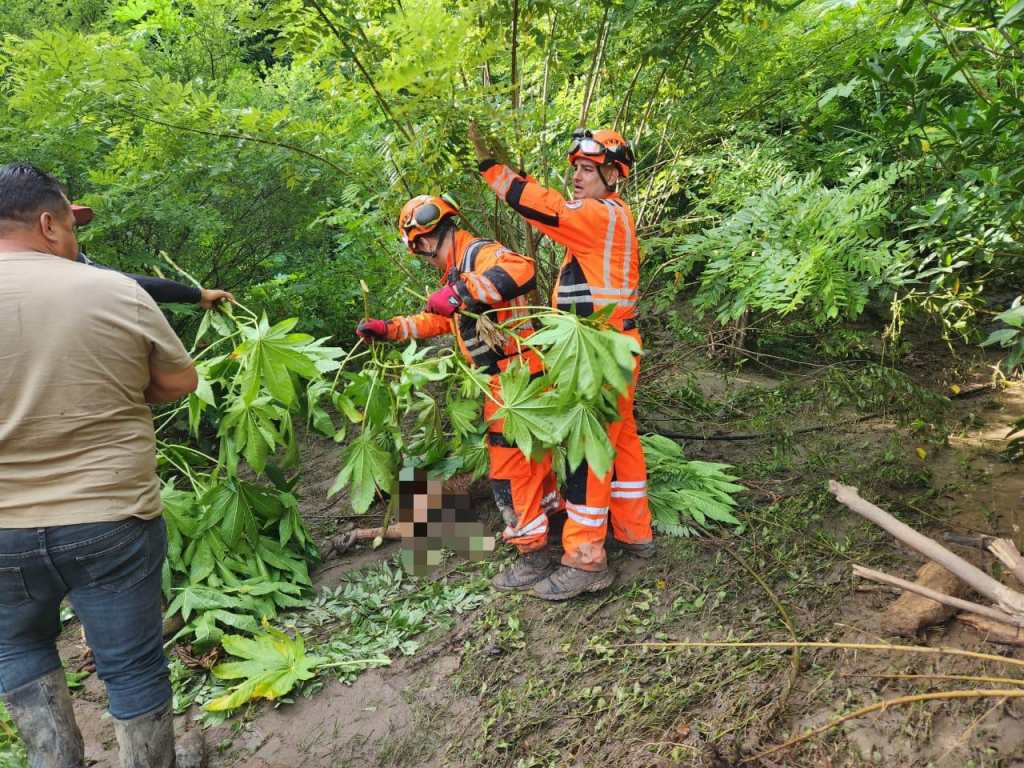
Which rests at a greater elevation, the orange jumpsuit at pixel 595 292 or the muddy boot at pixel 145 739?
the orange jumpsuit at pixel 595 292

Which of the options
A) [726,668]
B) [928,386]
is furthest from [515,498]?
A: [928,386]

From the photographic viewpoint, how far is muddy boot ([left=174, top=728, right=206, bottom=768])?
243 centimetres

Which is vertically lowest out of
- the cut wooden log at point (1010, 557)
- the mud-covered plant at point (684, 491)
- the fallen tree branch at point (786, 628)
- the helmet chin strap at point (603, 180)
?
the fallen tree branch at point (786, 628)

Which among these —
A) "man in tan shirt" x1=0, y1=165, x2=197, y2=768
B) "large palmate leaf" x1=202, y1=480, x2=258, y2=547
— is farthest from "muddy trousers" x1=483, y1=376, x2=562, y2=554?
"man in tan shirt" x1=0, y1=165, x2=197, y2=768

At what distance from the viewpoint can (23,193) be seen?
1928mm

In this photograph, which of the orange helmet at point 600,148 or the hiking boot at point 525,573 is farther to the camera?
the hiking boot at point 525,573

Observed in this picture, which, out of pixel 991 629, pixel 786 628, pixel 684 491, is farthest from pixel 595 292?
pixel 991 629

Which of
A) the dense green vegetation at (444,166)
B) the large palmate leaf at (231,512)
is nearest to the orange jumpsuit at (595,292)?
the dense green vegetation at (444,166)

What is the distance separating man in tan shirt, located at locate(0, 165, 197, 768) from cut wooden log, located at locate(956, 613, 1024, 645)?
2711 millimetres

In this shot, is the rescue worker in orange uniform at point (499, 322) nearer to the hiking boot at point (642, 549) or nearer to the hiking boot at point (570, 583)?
the hiking boot at point (570, 583)

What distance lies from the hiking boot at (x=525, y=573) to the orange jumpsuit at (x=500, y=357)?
0.20 feet

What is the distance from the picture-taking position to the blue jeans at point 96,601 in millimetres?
1911

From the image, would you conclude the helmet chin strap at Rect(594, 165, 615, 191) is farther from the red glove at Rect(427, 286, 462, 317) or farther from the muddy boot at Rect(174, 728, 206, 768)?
the muddy boot at Rect(174, 728, 206, 768)

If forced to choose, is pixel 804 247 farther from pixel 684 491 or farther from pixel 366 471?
pixel 366 471
